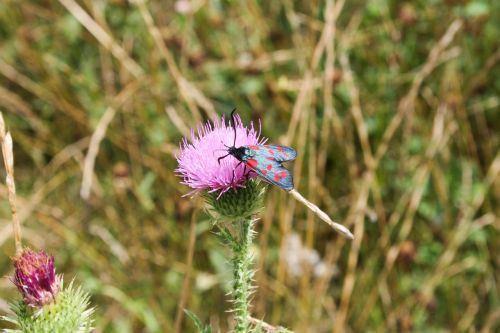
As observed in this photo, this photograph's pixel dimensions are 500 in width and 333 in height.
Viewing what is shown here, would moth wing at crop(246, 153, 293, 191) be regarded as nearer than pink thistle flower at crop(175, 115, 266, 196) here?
Yes

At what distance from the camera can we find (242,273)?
1660 mm

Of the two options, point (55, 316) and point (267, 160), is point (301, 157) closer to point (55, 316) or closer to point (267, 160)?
point (267, 160)

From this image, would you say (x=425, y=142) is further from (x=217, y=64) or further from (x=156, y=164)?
(x=156, y=164)

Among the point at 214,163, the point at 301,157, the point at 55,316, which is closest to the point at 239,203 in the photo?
the point at 214,163

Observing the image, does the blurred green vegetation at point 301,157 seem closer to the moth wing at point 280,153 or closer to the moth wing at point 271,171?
the moth wing at point 280,153

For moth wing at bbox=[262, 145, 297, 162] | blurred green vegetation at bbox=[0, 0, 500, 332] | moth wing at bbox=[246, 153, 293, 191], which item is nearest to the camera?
moth wing at bbox=[246, 153, 293, 191]

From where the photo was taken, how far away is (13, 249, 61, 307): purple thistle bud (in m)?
1.63

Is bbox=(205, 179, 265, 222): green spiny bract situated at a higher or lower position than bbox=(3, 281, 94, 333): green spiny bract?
higher

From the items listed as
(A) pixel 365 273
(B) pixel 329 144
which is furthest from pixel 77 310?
(B) pixel 329 144

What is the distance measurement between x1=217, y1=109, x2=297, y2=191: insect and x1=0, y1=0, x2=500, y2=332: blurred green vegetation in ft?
4.71

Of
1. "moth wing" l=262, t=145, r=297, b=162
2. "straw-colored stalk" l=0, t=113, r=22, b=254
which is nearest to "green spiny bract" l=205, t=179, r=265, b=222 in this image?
"moth wing" l=262, t=145, r=297, b=162

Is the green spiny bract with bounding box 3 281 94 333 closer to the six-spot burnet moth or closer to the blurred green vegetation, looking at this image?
the six-spot burnet moth

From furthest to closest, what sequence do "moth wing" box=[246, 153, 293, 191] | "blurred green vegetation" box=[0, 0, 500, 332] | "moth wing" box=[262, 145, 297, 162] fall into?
"blurred green vegetation" box=[0, 0, 500, 332]
"moth wing" box=[262, 145, 297, 162]
"moth wing" box=[246, 153, 293, 191]

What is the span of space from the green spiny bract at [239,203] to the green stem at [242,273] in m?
0.04
